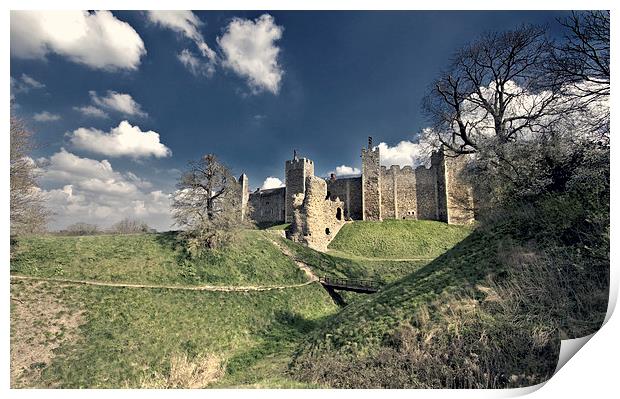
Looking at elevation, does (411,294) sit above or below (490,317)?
above

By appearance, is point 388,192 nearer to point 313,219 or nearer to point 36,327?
point 313,219

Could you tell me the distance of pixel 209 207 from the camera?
866 inches

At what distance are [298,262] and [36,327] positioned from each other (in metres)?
15.5

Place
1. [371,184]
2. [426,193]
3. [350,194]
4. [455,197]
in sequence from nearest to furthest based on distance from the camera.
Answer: [455,197], [426,193], [371,184], [350,194]

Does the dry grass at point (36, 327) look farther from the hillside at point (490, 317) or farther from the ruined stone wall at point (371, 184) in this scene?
the ruined stone wall at point (371, 184)

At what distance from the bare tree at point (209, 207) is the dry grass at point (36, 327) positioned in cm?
744

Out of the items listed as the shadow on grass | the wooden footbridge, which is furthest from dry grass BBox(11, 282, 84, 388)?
the wooden footbridge

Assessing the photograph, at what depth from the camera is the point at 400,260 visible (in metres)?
28.8

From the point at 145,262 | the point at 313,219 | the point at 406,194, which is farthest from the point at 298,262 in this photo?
the point at 406,194

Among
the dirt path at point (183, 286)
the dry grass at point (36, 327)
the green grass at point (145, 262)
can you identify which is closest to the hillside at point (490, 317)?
the dirt path at point (183, 286)

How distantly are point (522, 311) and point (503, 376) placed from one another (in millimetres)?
1655

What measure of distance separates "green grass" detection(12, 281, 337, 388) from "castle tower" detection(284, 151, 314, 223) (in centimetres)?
2491

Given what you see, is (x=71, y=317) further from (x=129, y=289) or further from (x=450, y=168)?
(x=450, y=168)

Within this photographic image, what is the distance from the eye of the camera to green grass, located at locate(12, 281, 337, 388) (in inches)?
439
